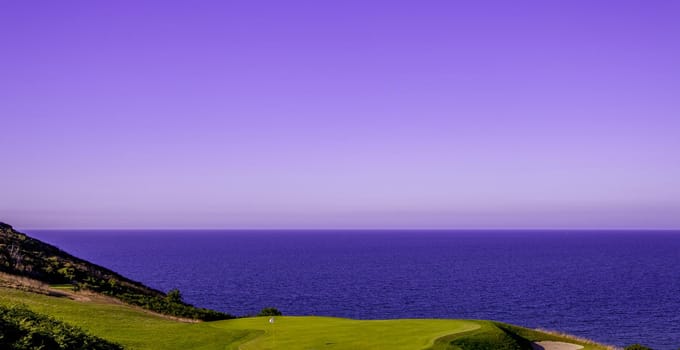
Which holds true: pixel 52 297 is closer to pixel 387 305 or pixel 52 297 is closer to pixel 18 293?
Result: pixel 18 293

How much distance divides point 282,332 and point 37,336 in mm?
14163

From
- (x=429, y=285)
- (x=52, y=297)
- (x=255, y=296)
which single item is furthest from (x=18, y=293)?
(x=429, y=285)

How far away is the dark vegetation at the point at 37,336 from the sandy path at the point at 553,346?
75.2 feet

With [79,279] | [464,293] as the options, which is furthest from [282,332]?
[464,293]

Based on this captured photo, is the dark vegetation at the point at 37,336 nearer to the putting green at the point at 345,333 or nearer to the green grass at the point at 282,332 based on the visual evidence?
the green grass at the point at 282,332

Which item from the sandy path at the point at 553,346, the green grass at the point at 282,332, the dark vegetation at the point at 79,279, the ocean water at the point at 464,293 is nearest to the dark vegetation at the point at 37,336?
the green grass at the point at 282,332

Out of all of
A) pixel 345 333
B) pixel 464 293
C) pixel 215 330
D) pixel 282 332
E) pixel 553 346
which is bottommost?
pixel 464 293

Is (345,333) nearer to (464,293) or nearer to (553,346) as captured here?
(553,346)

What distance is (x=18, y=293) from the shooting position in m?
34.4

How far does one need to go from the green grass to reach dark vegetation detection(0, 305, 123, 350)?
589cm

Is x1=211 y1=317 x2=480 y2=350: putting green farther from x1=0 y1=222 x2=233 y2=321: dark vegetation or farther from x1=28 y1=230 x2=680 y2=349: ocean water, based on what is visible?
x1=28 y1=230 x2=680 y2=349: ocean water

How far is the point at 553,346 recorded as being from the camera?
103 ft

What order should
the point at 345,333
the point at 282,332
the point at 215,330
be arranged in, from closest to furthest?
1. the point at 345,333
2. the point at 282,332
3. the point at 215,330

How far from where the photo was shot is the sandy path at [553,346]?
31078mm
